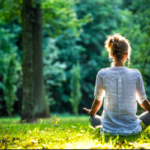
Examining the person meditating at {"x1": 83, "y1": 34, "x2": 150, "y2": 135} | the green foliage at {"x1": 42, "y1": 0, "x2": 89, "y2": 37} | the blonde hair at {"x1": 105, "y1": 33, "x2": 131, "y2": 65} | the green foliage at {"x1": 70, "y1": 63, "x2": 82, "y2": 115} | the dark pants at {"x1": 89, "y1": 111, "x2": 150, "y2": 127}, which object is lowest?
the green foliage at {"x1": 70, "y1": 63, "x2": 82, "y2": 115}

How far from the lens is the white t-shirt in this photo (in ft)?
11.0

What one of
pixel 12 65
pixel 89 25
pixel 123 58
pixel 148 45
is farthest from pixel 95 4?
pixel 123 58

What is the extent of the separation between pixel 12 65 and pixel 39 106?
6.97m

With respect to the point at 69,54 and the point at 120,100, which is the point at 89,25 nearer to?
the point at 69,54

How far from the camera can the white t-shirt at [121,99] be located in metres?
3.34

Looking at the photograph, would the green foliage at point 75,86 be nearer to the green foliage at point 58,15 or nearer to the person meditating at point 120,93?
the green foliage at point 58,15

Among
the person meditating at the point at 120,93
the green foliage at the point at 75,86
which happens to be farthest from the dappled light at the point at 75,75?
the green foliage at the point at 75,86

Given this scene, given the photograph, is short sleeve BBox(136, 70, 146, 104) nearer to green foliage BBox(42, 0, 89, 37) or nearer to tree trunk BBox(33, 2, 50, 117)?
green foliage BBox(42, 0, 89, 37)

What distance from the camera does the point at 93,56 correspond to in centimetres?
2902

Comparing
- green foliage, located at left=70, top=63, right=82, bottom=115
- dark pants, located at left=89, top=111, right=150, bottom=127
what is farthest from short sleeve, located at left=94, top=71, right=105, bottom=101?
green foliage, located at left=70, top=63, right=82, bottom=115

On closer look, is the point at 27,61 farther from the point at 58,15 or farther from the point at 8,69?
the point at 8,69

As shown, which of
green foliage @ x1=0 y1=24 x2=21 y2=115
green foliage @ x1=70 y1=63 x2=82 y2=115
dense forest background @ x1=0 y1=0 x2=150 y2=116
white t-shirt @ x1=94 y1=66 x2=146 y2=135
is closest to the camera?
white t-shirt @ x1=94 y1=66 x2=146 y2=135

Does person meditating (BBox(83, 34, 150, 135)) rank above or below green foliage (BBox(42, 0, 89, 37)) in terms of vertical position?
below

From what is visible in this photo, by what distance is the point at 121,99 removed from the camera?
3.34 meters
